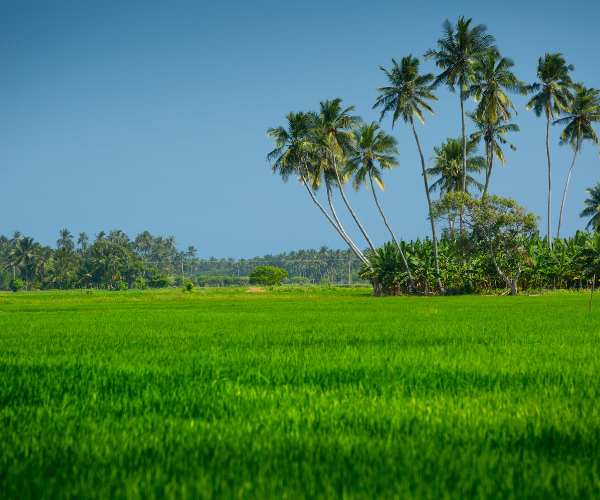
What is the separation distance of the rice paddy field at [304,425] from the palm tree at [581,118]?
139ft

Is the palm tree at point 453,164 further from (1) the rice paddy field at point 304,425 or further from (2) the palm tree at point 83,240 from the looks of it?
(2) the palm tree at point 83,240

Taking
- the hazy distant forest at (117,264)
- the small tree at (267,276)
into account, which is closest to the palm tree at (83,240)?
the hazy distant forest at (117,264)

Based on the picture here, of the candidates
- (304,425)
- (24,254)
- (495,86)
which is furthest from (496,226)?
(24,254)

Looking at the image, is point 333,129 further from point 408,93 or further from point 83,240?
point 83,240

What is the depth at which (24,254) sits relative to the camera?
3595 inches

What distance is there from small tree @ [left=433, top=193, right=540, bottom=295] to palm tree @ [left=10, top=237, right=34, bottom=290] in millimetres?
91799

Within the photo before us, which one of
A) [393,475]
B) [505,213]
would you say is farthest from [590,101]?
[393,475]

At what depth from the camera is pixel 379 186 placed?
3869cm

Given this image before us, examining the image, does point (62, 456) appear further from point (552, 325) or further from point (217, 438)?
point (552, 325)

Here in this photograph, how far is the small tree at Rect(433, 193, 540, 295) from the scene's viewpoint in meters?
27.7

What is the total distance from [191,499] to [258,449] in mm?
587

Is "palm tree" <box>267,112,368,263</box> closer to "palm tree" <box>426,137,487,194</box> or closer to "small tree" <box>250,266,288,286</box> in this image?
"palm tree" <box>426,137,487,194</box>

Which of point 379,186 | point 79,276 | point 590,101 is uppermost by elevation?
point 590,101

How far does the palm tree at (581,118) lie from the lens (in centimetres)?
3912
